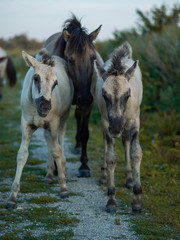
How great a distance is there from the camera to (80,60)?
6410mm

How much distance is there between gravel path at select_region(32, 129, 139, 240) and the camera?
14.0ft

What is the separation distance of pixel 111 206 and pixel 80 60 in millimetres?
2604

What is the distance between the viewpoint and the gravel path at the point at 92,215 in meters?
4.28

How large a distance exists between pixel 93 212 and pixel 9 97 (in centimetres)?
1390

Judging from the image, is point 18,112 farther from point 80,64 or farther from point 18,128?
point 80,64

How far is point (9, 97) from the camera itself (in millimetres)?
18172

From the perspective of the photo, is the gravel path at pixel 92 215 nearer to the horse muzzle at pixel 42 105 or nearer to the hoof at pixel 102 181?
the hoof at pixel 102 181

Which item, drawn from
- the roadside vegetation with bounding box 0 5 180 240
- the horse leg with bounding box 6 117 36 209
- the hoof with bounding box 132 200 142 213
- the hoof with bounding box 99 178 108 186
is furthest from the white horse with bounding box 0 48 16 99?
the hoof with bounding box 132 200 142 213

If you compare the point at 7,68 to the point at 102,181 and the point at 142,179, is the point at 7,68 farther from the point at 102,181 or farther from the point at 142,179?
the point at 142,179

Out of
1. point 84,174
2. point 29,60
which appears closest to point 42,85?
point 29,60

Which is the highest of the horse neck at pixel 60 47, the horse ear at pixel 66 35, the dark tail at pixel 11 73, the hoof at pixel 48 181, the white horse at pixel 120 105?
the dark tail at pixel 11 73

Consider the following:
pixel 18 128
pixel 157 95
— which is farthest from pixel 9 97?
pixel 157 95

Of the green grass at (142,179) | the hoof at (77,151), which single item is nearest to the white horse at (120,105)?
the green grass at (142,179)

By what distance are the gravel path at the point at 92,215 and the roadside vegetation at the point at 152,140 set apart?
14 cm
